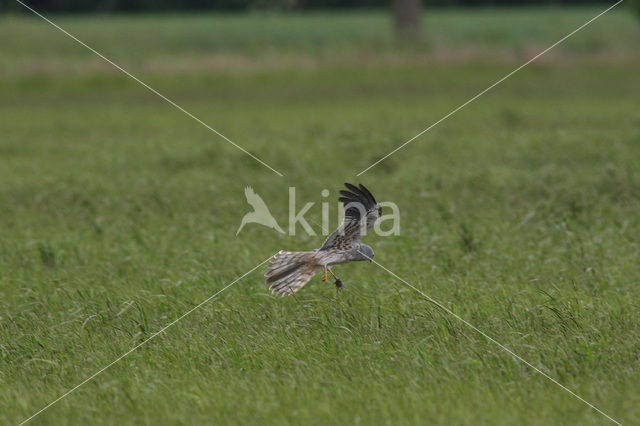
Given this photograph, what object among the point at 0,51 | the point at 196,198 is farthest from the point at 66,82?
the point at 196,198

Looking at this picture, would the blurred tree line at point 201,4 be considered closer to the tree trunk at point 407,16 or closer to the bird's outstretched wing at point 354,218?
the tree trunk at point 407,16

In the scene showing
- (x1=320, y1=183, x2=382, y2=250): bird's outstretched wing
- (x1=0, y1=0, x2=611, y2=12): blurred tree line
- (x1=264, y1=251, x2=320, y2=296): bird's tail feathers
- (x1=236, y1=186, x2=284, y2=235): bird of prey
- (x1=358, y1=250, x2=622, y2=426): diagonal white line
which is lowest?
(x1=0, y1=0, x2=611, y2=12): blurred tree line

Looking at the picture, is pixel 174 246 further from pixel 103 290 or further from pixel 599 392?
pixel 599 392

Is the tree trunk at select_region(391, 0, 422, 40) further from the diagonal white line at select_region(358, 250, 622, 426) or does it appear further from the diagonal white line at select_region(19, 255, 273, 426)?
the diagonal white line at select_region(358, 250, 622, 426)

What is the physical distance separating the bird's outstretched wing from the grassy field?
2.28 ft

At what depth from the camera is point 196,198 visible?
12094 millimetres

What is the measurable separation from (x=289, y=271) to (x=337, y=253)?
347 millimetres

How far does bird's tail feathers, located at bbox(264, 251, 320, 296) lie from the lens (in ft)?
21.5

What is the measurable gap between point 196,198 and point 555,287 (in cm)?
559

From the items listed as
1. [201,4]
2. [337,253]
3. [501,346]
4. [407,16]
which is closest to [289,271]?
[337,253]

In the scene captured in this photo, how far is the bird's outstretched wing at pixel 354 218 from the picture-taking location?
21.1 feet

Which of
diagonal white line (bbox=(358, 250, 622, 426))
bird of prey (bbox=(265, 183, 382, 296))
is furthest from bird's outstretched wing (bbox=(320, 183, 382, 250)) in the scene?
diagonal white line (bbox=(358, 250, 622, 426))

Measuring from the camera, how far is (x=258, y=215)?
11.0 metres

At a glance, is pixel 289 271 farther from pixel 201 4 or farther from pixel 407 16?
pixel 201 4
